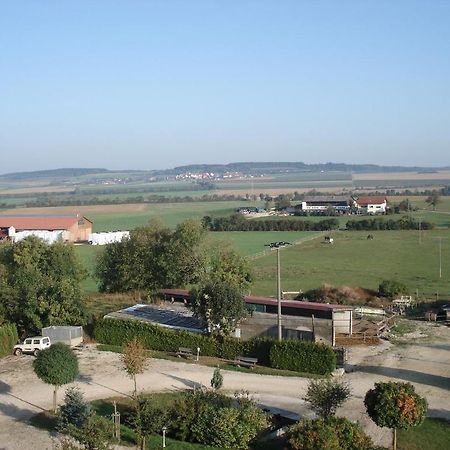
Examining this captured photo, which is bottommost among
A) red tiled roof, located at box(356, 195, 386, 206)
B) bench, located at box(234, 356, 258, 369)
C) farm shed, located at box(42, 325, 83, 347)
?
red tiled roof, located at box(356, 195, 386, 206)

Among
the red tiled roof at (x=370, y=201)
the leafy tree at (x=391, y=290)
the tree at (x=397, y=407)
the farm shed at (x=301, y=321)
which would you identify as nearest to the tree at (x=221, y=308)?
the farm shed at (x=301, y=321)

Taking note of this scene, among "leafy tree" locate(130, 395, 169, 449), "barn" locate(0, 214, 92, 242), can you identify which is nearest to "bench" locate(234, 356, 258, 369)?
"leafy tree" locate(130, 395, 169, 449)

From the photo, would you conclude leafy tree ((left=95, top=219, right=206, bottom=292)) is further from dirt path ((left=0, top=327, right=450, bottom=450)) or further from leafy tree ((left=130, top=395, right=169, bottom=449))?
leafy tree ((left=130, top=395, right=169, bottom=449))

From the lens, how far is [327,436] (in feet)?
47.0

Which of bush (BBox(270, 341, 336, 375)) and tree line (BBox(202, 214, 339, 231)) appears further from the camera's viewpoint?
tree line (BBox(202, 214, 339, 231))

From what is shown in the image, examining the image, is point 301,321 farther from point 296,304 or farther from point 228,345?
point 228,345

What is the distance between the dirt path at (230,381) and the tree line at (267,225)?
5308 cm

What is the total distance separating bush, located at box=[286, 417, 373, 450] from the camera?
561 inches

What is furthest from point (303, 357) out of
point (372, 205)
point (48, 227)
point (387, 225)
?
point (372, 205)

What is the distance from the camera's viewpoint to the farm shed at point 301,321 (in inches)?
1013

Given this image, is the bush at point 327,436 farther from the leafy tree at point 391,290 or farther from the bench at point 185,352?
the leafy tree at point 391,290

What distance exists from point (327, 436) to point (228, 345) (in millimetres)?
10638

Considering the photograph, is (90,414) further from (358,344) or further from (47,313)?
(358,344)

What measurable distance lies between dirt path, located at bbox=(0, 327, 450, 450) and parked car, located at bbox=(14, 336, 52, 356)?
1.42ft
